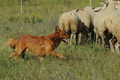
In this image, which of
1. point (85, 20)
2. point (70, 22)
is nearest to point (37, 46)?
point (70, 22)

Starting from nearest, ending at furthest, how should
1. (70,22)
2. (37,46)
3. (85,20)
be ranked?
1. (37,46)
2. (70,22)
3. (85,20)

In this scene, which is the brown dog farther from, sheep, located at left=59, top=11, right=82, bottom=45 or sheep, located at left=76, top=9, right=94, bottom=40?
sheep, located at left=76, top=9, right=94, bottom=40

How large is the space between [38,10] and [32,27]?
8.53 m

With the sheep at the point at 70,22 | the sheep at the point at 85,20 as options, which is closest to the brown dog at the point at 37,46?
the sheep at the point at 70,22

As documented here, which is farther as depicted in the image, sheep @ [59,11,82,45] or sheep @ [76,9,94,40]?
sheep @ [76,9,94,40]

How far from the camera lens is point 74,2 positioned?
1024 inches

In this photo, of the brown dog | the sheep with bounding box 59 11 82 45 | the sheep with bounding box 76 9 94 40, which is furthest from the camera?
the sheep with bounding box 76 9 94 40

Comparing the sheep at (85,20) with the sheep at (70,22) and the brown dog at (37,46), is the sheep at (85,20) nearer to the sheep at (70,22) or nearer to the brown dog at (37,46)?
the sheep at (70,22)

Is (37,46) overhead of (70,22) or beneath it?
beneath

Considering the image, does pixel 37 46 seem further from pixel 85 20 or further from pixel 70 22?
pixel 85 20

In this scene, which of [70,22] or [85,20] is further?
[85,20]

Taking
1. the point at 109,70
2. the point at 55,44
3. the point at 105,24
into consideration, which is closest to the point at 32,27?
the point at 105,24

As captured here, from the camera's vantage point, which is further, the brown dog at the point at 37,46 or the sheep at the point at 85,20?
the sheep at the point at 85,20

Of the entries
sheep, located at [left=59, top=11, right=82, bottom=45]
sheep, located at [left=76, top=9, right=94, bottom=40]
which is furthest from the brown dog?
sheep, located at [left=76, top=9, right=94, bottom=40]
